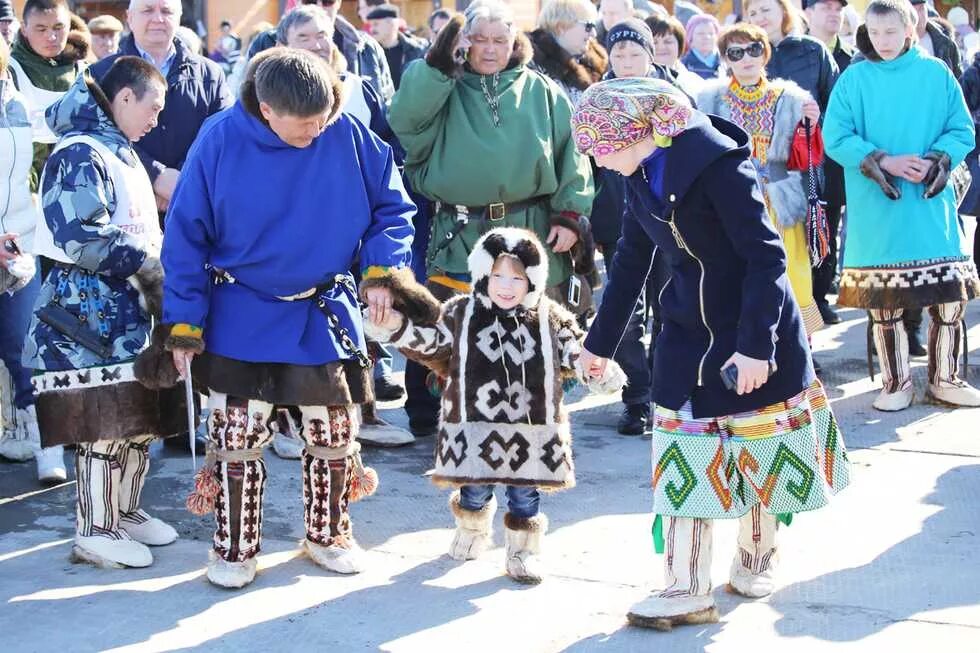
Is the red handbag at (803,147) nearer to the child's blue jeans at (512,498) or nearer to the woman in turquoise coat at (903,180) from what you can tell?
the woman in turquoise coat at (903,180)

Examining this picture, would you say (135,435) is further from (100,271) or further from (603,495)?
(603,495)

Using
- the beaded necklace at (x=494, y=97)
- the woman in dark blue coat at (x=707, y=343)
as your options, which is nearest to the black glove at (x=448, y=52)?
the beaded necklace at (x=494, y=97)

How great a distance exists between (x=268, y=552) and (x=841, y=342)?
4.50 m

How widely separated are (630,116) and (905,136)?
3.13 meters

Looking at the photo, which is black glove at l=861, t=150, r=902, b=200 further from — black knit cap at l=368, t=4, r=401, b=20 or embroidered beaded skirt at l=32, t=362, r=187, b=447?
black knit cap at l=368, t=4, r=401, b=20

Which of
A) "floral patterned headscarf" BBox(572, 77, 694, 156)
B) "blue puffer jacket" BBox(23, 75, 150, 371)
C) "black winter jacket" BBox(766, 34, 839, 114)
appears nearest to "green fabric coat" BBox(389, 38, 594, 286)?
"blue puffer jacket" BBox(23, 75, 150, 371)

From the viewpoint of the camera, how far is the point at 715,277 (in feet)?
13.5

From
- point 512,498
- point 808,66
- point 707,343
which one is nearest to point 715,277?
point 707,343

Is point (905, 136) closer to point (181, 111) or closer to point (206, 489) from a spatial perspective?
point (181, 111)

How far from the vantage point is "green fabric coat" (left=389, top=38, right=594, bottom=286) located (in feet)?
19.3

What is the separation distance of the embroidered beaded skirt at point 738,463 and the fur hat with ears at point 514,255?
0.66m

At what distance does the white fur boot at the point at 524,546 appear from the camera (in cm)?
464

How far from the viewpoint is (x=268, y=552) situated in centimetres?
501

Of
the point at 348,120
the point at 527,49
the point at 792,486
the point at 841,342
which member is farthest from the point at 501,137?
the point at 841,342
